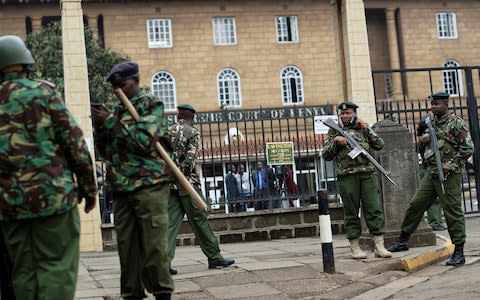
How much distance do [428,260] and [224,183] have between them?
571 cm

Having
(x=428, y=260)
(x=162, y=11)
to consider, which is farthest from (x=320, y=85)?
(x=428, y=260)

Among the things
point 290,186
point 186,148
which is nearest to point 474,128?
point 290,186

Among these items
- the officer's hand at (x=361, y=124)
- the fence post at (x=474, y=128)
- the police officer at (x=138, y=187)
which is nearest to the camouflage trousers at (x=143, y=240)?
the police officer at (x=138, y=187)

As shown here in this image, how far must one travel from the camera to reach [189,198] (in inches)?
327

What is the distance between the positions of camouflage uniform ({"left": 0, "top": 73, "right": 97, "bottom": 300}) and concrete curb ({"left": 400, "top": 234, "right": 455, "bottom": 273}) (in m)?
4.54

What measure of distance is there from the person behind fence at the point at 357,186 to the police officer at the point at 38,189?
447 centimetres

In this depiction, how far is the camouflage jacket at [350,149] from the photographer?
27.8 ft

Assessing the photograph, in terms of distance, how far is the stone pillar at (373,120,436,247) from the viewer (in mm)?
9594

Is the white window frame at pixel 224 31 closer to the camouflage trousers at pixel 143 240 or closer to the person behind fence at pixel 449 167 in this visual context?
the person behind fence at pixel 449 167

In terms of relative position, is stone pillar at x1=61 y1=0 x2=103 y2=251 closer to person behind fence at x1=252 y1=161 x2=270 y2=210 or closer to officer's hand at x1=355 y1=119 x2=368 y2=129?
person behind fence at x1=252 y1=161 x2=270 y2=210

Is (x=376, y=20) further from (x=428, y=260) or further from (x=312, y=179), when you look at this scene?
(x=428, y=260)

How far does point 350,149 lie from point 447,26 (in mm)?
39162

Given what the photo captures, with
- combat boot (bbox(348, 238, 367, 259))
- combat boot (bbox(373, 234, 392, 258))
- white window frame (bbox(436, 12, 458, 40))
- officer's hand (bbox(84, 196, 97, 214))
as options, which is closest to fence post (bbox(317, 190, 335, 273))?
combat boot (bbox(348, 238, 367, 259))

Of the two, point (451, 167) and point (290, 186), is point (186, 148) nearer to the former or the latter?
point (451, 167)
